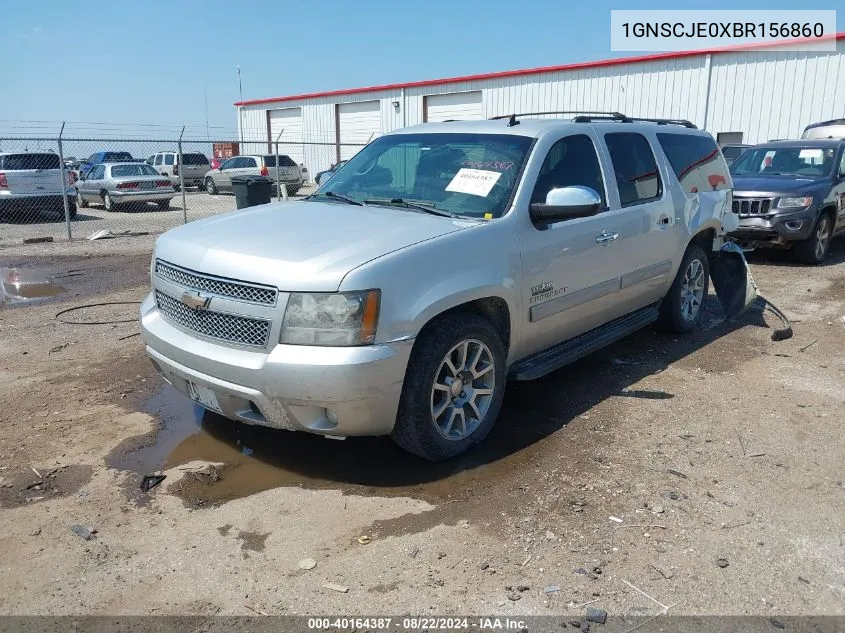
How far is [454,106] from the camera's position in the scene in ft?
97.2

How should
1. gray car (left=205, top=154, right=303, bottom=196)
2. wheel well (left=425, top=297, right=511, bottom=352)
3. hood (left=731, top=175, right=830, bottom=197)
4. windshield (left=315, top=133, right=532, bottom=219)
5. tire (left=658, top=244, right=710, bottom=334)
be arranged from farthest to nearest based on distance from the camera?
gray car (left=205, top=154, right=303, bottom=196) → hood (left=731, top=175, right=830, bottom=197) → tire (left=658, top=244, right=710, bottom=334) → windshield (left=315, top=133, right=532, bottom=219) → wheel well (left=425, top=297, right=511, bottom=352)

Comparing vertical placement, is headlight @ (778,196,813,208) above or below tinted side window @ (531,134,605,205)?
below

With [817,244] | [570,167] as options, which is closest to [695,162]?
[570,167]

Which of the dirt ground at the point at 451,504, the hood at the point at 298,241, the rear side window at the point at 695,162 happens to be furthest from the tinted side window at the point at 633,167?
the hood at the point at 298,241

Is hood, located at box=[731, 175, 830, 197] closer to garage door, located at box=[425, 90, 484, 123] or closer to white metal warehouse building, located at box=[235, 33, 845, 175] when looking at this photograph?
white metal warehouse building, located at box=[235, 33, 845, 175]

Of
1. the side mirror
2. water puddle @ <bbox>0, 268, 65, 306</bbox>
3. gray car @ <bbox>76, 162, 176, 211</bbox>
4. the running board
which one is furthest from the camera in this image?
gray car @ <bbox>76, 162, 176, 211</bbox>

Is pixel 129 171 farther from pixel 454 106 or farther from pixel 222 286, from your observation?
pixel 222 286

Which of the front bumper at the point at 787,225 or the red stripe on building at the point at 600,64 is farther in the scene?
the red stripe on building at the point at 600,64

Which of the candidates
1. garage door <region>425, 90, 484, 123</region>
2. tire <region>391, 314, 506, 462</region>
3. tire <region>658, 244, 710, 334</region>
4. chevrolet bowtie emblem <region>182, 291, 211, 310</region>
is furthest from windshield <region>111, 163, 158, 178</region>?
tire <region>391, 314, 506, 462</region>

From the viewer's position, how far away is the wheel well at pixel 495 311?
4.02 metres

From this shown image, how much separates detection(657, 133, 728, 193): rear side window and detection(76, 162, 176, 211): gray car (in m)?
15.7

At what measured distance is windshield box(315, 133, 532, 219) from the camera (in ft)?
14.3

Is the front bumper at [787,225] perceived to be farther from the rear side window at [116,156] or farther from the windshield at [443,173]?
the rear side window at [116,156]

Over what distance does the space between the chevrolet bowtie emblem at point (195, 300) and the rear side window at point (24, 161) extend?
1427cm
